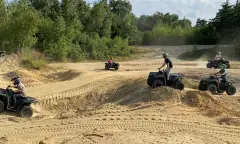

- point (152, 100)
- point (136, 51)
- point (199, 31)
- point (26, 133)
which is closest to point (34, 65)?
point (152, 100)

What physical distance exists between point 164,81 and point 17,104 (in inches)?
270

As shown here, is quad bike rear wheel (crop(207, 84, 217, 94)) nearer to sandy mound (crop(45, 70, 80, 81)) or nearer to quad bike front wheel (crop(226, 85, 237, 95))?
quad bike front wheel (crop(226, 85, 237, 95))

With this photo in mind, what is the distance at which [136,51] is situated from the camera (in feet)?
159

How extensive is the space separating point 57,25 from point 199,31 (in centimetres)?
2600

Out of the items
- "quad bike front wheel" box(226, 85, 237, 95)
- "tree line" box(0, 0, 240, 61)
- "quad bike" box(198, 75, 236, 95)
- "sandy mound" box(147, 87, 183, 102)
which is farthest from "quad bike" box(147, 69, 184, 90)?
"tree line" box(0, 0, 240, 61)

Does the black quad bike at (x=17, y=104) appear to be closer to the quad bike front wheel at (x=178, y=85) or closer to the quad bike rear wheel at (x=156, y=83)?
the quad bike rear wheel at (x=156, y=83)

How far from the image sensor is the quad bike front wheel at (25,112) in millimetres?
14365

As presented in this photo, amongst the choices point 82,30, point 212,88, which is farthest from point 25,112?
point 82,30

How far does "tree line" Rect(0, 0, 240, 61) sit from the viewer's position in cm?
3092

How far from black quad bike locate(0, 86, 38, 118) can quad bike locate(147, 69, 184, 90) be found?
5.82m

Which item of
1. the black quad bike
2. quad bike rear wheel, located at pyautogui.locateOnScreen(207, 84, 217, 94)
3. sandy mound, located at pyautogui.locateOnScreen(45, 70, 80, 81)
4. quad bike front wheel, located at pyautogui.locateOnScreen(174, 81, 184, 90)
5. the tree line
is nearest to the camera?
the black quad bike

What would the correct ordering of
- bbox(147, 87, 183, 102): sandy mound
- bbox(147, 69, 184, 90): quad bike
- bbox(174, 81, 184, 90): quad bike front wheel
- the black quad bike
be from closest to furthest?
the black quad bike
bbox(147, 87, 183, 102): sandy mound
bbox(174, 81, 184, 90): quad bike front wheel
bbox(147, 69, 184, 90): quad bike

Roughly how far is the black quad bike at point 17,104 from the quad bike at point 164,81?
5.82m

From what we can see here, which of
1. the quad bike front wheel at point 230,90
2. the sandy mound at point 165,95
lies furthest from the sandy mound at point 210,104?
the quad bike front wheel at point 230,90
